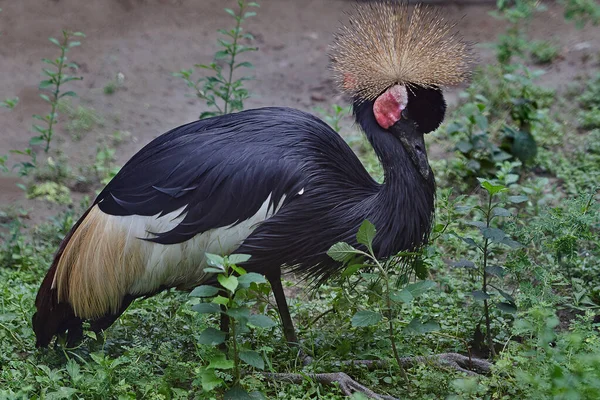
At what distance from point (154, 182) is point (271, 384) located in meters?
0.75


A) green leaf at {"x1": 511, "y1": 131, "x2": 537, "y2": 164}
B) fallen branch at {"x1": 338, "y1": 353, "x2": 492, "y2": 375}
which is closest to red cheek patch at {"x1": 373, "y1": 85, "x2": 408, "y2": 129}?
fallen branch at {"x1": 338, "y1": 353, "x2": 492, "y2": 375}

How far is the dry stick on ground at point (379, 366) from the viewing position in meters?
2.66

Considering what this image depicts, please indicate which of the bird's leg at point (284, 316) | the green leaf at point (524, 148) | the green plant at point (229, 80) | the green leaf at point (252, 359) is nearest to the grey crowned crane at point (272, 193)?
the bird's leg at point (284, 316)

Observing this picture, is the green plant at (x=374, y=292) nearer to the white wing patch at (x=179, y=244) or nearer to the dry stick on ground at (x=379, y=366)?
the dry stick on ground at (x=379, y=366)

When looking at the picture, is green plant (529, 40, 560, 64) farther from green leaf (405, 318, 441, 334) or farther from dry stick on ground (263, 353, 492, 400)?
green leaf (405, 318, 441, 334)

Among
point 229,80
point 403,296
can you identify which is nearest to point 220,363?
point 403,296

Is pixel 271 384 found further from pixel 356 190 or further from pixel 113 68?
pixel 113 68

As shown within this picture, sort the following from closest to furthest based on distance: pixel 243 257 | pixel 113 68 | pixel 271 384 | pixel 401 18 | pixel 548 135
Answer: pixel 243 257
pixel 271 384
pixel 401 18
pixel 548 135
pixel 113 68

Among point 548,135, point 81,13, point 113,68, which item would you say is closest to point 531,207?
point 548,135

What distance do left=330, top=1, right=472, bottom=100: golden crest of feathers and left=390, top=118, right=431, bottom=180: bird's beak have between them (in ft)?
0.44

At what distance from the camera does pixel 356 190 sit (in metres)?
2.82

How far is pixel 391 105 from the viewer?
2.80 meters

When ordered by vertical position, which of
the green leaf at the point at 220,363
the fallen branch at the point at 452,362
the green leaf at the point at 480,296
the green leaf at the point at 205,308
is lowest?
the fallen branch at the point at 452,362

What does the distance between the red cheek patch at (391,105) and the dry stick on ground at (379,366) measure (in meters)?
0.78
